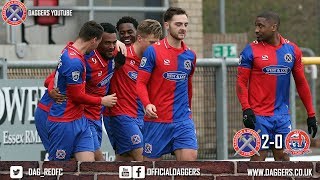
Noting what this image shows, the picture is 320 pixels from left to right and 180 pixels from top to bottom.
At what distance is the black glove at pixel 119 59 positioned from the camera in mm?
13772

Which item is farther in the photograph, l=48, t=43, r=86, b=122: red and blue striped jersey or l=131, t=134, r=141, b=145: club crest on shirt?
l=131, t=134, r=141, b=145: club crest on shirt

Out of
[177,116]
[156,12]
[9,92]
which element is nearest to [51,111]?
[177,116]

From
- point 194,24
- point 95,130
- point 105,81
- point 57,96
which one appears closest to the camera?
point 57,96

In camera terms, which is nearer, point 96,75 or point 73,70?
point 73,70

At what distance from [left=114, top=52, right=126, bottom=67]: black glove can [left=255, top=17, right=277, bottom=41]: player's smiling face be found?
58.9 inches

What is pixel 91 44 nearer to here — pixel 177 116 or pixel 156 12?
pixel 177 116

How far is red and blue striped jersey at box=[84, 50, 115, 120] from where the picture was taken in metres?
13.4

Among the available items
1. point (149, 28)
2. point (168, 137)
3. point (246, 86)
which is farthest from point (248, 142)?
point (149, 28)

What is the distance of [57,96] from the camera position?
12750mm

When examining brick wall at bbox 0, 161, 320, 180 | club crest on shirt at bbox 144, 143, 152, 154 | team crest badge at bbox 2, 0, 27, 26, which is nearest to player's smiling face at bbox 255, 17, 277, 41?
club crest on shirt at bbox 144, 143, 152, 154

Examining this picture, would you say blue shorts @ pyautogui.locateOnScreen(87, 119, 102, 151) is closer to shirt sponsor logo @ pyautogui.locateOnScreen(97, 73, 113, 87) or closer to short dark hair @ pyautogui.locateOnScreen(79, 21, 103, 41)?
shirt sponsor logo @ pyautogui.locateOnScreen(97, 73, 113, 87)

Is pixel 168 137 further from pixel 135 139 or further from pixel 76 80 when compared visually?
pixel 135 139

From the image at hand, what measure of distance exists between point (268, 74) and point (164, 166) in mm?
2947

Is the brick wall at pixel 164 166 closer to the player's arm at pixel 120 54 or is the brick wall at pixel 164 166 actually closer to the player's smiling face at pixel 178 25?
the player's smiling face at pixel 178 25
